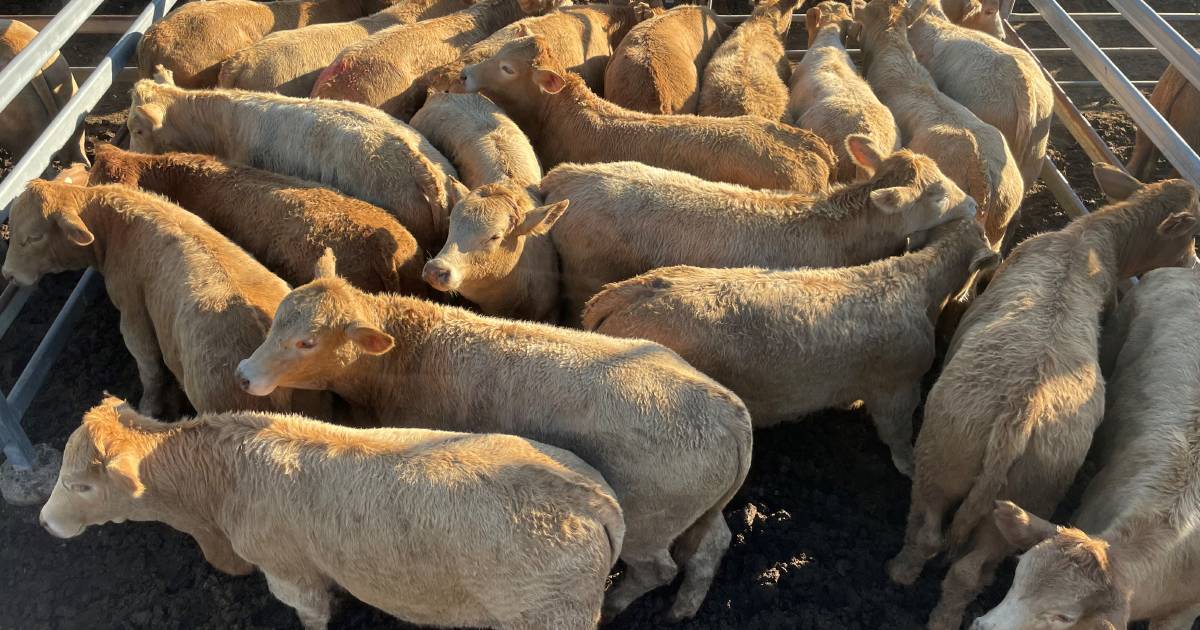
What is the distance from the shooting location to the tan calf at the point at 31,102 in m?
7.79

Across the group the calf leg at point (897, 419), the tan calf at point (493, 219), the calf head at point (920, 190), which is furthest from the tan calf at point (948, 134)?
the tan calf at point (493, 219)

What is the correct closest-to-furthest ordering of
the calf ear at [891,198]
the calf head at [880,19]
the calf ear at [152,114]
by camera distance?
the calf ear at [891,198]
the calf ear at [152,114]
the calf head at [880,19]

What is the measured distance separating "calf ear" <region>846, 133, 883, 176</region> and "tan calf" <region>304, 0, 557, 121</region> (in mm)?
3825

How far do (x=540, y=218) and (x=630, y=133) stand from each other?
1.70 meters

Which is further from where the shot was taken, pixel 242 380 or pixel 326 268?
pixel 326 268

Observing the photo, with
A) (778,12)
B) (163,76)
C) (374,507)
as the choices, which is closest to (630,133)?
(778,12)

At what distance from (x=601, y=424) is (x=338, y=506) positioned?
133 cm

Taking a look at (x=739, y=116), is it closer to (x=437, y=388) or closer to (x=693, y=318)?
(x=693, y=318)

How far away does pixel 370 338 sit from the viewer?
4.78 meters

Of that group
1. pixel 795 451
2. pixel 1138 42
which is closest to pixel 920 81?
pixel 795 451

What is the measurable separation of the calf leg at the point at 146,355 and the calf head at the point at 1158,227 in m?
6.69

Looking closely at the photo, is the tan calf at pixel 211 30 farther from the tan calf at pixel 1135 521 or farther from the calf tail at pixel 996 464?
the tan calf at pixel 1135 521

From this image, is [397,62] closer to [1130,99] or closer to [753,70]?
[753,70]

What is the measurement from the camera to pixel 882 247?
6410 millimetres
